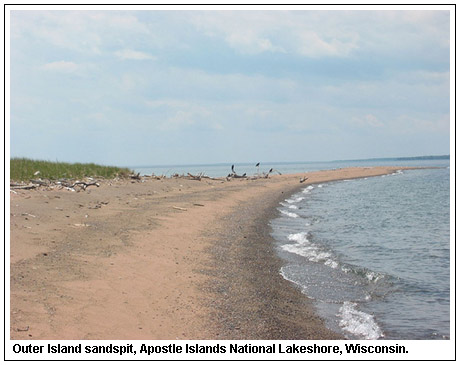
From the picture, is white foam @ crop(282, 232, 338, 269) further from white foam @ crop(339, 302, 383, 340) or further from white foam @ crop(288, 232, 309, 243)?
white foam @ crop(339, 302, 383, 340)

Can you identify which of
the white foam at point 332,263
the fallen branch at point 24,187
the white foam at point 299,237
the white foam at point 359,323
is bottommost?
the white foam at point 359,323

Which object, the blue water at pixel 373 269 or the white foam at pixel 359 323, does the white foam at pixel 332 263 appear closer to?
the blue water at pixel 373 269

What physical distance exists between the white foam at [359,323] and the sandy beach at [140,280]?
473 millimetres

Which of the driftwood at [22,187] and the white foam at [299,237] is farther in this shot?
the driftwood at [22,187]

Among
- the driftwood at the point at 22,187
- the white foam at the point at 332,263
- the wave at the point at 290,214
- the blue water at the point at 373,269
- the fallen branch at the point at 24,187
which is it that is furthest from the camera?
the wave at the point at 290,214

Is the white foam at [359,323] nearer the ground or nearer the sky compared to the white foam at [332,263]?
nearer the ground

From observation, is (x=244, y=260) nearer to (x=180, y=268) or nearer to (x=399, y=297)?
(x=180, y=268)

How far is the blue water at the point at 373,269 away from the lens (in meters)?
8.09

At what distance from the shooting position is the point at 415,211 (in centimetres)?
2545

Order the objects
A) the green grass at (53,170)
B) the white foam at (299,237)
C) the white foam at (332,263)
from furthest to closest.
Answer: the green grass at (53,170)
the white foam at (299,237)
the white foam at (332,263)

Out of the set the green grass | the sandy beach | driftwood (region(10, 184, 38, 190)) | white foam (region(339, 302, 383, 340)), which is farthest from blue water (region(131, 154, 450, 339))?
the green grass

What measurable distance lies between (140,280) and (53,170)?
18.4 m

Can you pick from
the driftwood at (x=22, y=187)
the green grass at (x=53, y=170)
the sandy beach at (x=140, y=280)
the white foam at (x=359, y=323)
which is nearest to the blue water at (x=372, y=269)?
the white foam at (x=359, y=323)
